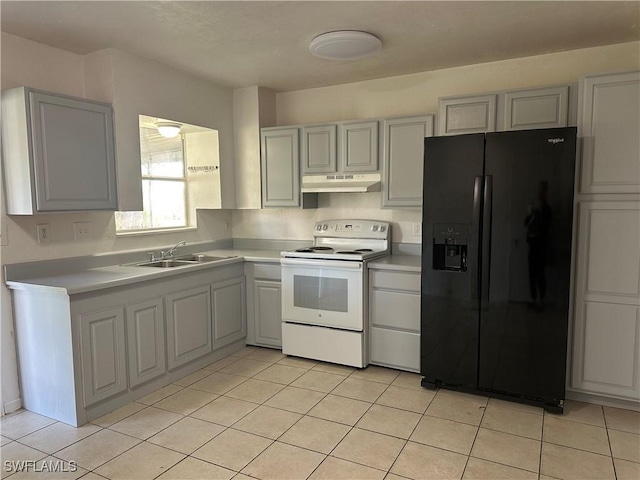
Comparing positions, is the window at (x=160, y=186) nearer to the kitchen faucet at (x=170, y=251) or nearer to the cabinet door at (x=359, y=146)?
the kitchen faucet at (x=170, y=251)

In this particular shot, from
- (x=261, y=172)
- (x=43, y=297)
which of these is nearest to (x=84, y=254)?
(x=43, y=297)

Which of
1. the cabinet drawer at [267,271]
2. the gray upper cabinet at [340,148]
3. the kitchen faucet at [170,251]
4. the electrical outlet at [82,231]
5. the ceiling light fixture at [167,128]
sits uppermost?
the ceiling light fixture at [167,128]

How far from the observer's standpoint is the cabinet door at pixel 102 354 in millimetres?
2643

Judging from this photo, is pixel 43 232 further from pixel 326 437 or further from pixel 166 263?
pixel 326 437

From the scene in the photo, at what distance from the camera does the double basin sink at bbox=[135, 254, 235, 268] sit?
3614 millimetres

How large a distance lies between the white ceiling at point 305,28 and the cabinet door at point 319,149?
561 mm

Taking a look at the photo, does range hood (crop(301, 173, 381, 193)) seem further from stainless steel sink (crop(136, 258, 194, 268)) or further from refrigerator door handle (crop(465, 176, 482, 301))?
stainless steel sink (crop(136, 258, 194, 268))

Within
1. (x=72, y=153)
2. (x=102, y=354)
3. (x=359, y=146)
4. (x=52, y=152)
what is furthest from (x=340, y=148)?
(x=102, y=354)

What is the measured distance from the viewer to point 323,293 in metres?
3.58

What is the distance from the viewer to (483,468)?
2.20m

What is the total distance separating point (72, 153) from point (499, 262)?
283 centimetres

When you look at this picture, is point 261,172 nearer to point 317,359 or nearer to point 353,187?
point 353,187

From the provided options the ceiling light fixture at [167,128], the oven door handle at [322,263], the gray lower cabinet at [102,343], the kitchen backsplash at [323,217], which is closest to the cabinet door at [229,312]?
the gray lower cabinet at [102,343]

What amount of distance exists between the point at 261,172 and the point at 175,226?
96cm
